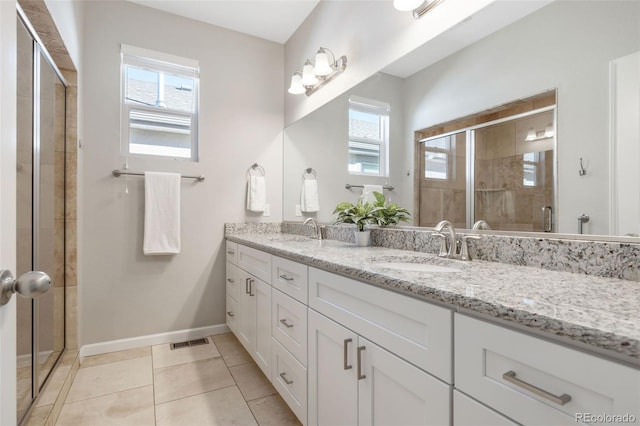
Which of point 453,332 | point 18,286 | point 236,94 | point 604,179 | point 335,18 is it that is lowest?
point 453,332

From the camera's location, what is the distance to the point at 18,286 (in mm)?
616

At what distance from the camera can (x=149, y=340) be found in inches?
95.7

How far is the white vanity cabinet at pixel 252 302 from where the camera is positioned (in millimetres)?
1758

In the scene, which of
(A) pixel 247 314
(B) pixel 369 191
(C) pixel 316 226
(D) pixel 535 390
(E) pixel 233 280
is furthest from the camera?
(E) pixel 233 280

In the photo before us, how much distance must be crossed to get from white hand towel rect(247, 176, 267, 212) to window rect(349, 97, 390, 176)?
0.95 metres

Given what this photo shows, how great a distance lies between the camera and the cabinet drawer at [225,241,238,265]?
2.38 meters

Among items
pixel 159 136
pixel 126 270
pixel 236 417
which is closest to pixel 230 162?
pixel 159 136

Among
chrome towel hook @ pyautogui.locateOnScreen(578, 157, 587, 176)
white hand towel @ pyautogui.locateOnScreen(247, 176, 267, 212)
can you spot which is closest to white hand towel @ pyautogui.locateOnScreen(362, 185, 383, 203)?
chrome towel hook @ pyautogui.locateOnScreen(578, 157, 587, 176)

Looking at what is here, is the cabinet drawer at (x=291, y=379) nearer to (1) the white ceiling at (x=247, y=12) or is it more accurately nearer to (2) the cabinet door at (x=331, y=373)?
(2) the cabinet door at (x=331, y=373)

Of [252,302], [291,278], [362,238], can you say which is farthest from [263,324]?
[362,238]

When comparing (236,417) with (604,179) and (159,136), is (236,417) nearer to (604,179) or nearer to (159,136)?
(604,179)

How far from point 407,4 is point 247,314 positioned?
1932mm

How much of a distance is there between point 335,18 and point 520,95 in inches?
58.9

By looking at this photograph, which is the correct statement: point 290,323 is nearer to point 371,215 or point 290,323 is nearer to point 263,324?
point 263,324
